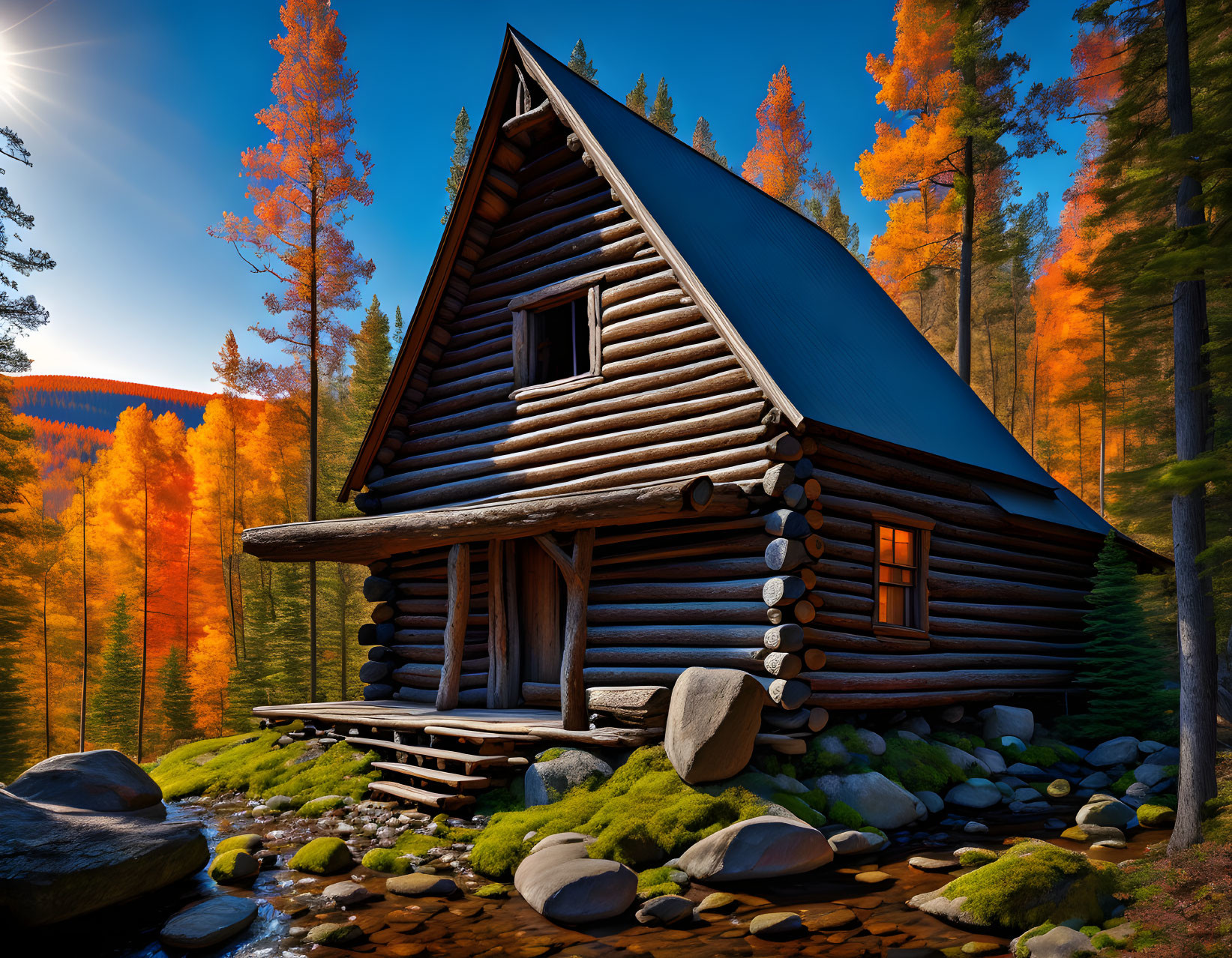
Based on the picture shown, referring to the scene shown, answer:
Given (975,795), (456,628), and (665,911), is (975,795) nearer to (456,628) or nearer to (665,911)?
(665,911)

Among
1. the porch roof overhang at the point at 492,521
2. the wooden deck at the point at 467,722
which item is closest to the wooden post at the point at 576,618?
the porch roof overhang at the point at 492,521

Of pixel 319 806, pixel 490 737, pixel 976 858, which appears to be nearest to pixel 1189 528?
pixel 976 858

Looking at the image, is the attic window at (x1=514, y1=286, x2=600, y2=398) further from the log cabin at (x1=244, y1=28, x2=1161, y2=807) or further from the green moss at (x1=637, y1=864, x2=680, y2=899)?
the green moss at (x1=637, y1=864, x2=680, y2=899)

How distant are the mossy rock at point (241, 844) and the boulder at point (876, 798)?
5.61 m

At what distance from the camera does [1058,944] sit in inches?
191

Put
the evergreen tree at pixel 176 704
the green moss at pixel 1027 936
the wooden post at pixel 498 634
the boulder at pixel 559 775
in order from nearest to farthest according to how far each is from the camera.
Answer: the green moss at pixel 1027 936 → the boulder at pixel 559 775 → the wooden post at pixel 498 634 → the evergreen tree at pixel 176 704

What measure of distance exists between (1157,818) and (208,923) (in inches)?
327

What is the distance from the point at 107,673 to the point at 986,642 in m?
26.5

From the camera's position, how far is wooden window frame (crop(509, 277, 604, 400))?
11727 mm

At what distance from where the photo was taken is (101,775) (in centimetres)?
855

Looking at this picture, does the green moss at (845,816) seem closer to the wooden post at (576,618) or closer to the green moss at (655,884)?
the green moss at (655,884)

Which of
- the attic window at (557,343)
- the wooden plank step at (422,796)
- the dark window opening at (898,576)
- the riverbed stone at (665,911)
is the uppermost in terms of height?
the attic window at (557,343)

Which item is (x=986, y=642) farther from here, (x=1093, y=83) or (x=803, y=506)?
(x=1093, y=83)

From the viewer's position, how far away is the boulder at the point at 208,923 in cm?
573
